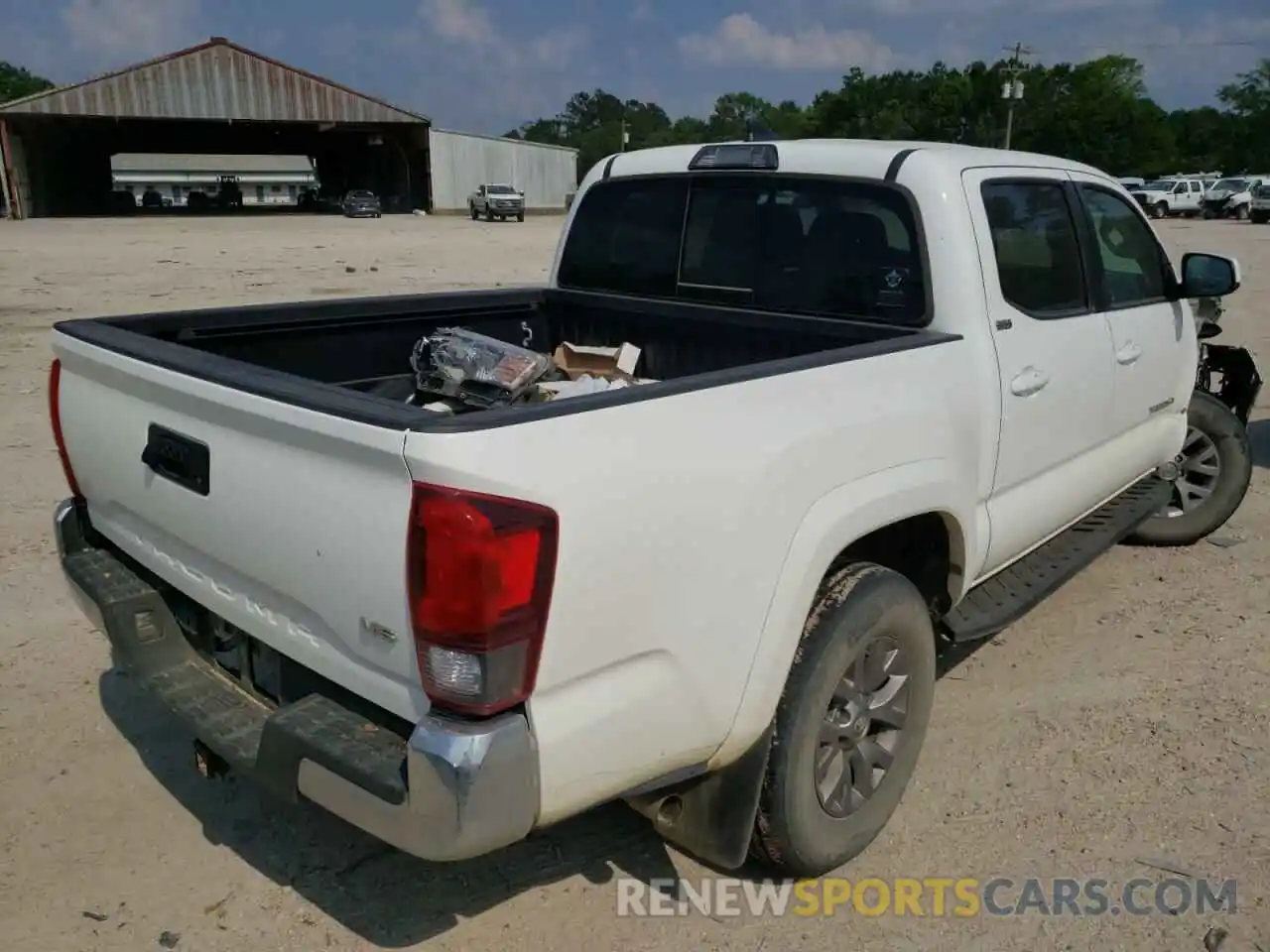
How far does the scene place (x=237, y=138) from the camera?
57344 mm

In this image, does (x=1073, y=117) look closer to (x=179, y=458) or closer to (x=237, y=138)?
(x=237, y=138)

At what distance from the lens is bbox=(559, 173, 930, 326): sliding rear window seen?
3.48m

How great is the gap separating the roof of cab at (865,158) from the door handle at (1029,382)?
2.33ft

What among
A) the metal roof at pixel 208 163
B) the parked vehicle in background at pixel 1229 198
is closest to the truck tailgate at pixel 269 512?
the parked vehicle in background at pixel 1229 198

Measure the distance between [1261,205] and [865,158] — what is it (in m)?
43.7

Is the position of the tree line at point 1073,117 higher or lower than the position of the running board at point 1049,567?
higher

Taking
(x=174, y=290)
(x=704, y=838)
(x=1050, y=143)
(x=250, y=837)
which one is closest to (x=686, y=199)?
(x=704, y=838)

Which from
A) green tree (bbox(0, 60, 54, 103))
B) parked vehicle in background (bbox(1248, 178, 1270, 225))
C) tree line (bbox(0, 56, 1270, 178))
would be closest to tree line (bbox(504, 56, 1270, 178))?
tree line (bbox(0, 56, 1270, 178))

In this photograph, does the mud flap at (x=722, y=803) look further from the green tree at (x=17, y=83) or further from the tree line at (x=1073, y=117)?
the green tree at (x=17, y=83)

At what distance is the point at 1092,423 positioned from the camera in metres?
4.08

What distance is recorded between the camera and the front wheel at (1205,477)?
5.46m

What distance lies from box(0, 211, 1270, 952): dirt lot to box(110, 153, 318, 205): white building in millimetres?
56932

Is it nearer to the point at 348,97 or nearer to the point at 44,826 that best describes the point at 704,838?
the point at 44,826

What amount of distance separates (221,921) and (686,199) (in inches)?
114
